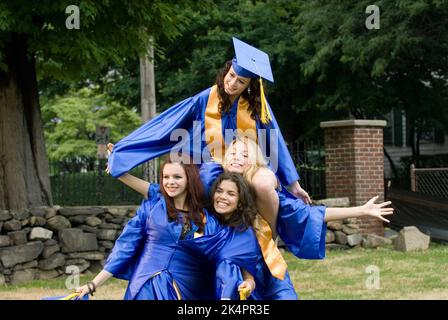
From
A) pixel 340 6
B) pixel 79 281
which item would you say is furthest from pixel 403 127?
pixel 79 281

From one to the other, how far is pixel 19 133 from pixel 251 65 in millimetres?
6625

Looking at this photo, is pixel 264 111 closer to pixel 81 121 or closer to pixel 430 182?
pixel 430 182

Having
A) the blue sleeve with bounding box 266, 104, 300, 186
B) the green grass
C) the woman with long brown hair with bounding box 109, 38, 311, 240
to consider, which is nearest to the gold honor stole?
the woman with long brown hair with bounding box 109, 38, 311, 240

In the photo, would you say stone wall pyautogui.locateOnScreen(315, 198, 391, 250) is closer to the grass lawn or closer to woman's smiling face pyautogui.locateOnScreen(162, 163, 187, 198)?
the grass lawn

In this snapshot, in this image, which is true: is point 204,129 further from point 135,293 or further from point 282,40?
point 282,40

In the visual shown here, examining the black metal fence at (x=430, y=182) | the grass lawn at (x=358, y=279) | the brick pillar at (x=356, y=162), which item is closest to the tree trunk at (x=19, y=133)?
the grass lawn at (x=358, y=279)

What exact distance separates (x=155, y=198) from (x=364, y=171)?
26.5 ft

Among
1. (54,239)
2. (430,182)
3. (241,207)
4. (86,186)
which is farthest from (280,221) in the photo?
(430,182)

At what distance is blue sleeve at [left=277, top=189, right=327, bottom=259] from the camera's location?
Answer: 16.2ft

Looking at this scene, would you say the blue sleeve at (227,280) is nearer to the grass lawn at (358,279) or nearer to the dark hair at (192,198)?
the dark hair at (192,198)

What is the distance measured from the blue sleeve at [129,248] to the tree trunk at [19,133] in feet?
21.6

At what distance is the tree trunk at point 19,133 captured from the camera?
36.0 feet

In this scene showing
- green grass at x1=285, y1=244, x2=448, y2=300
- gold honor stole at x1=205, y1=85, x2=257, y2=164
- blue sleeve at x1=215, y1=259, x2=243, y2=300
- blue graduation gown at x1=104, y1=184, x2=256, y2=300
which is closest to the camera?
blue sleeve at x1=215, y1=259, x2=243, y2=300

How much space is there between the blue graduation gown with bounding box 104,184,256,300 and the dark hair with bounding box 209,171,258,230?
0.15 ft
